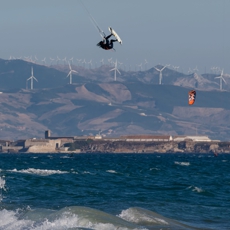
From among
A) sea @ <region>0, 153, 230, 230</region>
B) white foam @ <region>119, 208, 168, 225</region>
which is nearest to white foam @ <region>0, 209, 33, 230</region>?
sea @ <region>0, 153, 230, 230</region>

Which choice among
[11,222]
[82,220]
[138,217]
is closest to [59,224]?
[82,220]

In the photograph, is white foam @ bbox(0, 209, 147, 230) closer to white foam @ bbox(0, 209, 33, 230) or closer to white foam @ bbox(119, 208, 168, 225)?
white foam @ bbox(0, 209, 33, 230)

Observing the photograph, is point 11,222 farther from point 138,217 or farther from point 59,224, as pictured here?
point 138,217

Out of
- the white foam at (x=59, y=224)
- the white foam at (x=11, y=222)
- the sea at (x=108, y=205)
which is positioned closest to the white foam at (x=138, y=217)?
the sea at (x=108, y=205)

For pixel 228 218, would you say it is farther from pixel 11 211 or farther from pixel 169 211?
pixel 11 211

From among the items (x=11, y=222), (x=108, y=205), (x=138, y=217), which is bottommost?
(x=11, y=222)

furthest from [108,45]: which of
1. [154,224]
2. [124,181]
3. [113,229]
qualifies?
[124,181]

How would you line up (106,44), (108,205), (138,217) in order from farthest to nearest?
(108,205)
(138,217)
(106,44)

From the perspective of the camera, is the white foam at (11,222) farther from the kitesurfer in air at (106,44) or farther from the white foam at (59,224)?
the kitesurfer in air at (106,44)

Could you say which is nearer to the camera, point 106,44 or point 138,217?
point 106,44

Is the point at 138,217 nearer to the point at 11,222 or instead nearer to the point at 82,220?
the point at 82,220

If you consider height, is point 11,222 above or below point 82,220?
below

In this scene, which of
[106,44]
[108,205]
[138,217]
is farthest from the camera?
[108,205]

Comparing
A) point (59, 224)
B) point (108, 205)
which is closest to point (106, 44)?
point (59, 224)
